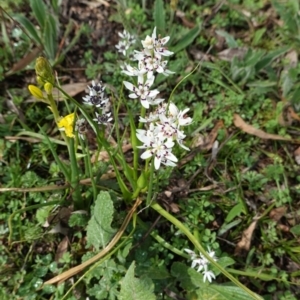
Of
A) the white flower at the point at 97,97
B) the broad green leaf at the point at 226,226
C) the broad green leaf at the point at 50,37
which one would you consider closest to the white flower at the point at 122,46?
the broad green leaf at the point at 50,37

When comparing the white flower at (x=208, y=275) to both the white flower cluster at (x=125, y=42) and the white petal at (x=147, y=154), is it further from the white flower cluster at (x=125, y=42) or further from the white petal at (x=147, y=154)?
the white flower cluster at (x=125, y=42)

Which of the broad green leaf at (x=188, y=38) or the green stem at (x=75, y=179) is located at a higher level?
the broad green leaf at (x=188, y=38)

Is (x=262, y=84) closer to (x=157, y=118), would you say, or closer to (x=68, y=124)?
(x=157, y=118)

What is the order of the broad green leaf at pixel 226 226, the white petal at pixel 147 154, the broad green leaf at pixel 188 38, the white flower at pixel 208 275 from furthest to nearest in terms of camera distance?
the broad green leaf at pixel 188 38, the broad green leaf at pixel 226 226, the white flower at pixel 208 275, the white petal at pixel 147 154

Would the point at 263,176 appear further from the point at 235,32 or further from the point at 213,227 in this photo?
the point at 235,32

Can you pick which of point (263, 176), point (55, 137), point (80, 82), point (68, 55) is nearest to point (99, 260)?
point (55, 137)

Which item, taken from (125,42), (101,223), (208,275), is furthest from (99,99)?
(208,275)
